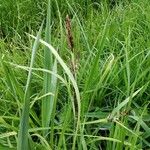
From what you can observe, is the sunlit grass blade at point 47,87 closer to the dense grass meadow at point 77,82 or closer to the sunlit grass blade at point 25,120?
the dense grass meadow at point 77,82

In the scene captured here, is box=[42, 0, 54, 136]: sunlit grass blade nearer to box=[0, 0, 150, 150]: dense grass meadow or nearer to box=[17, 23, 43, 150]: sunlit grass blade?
box=[0, 0, 150, 150]: dense grass meadow

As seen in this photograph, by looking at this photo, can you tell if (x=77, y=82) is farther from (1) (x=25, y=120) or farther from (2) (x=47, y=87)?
(1) (x=25, y=120)

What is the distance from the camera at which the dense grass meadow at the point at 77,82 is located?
1.12m

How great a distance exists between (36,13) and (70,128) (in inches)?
55.5

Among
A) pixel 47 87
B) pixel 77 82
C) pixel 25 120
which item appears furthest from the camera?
pixel 77 82

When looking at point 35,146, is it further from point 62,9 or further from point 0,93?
point 62,9

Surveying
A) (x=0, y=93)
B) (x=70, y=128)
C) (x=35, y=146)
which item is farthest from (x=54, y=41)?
(x=35, y=146)

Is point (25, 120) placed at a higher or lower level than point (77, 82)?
higher

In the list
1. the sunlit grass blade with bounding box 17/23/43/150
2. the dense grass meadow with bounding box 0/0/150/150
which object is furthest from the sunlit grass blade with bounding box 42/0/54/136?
the sunlit grass blade with bounding box 17/23/43/150

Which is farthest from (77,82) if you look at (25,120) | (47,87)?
(25,120)

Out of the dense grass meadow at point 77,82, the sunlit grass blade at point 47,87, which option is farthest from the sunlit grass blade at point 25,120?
the sunlit grass blade at point 47,87

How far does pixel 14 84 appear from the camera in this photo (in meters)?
1.27

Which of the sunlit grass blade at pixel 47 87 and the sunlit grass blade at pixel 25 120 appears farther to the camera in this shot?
the sunlit grass blade at pixel 47 87

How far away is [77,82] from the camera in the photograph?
5.00ft
